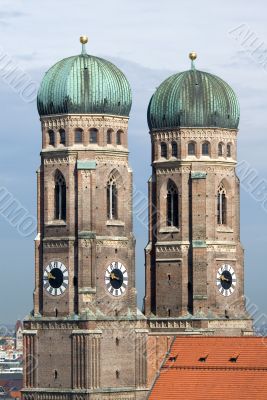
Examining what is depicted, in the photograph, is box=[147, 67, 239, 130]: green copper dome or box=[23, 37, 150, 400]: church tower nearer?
box=[23, 37, 150, 400]: church tower

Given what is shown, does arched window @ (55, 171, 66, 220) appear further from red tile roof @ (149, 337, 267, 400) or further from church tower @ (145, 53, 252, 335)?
red tile roof @ (149, 337, 267, 400)

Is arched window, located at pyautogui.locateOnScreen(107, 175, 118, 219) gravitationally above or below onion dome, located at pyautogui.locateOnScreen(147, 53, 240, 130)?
below

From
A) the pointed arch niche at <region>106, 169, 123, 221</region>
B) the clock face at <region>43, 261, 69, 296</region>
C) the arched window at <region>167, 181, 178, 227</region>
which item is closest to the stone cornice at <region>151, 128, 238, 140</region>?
the arched window at <region>167, 181, 178, 227</region>

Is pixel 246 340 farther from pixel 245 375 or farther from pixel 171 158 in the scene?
pixel 171 158

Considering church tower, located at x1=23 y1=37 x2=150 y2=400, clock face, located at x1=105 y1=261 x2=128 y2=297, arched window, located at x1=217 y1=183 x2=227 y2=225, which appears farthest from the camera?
arched window, located at x1=217 y1=183 x2=227 y2=225

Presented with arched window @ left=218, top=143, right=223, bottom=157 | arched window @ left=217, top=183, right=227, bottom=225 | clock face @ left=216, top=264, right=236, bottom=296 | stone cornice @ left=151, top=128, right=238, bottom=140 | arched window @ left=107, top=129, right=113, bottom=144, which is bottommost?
clock face @ left=216, top=264, right=236, bottom=296

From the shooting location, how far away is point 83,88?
110688mm

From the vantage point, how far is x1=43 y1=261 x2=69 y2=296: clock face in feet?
362

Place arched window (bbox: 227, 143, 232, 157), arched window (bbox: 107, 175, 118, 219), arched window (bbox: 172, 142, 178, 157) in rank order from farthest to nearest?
arched window (bbox: 227, 143, 232, 157) < arched window (bbox: 172, 142, 178, 157) < arched window (bbox: 107, 175, 118, 219)

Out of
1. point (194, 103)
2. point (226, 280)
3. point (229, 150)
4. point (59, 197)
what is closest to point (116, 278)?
point (59, 197)

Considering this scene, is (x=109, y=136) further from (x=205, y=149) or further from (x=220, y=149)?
(x=220, y=149)

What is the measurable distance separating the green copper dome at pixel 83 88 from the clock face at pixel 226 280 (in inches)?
489

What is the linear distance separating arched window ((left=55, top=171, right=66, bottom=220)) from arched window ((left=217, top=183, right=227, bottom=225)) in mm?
10849

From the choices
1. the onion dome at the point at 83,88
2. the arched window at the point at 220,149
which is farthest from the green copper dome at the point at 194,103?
the onion dome at the point at 83,88
